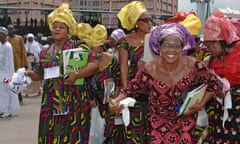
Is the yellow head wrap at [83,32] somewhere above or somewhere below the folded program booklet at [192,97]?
above

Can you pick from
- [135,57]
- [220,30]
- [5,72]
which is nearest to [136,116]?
[135,57]

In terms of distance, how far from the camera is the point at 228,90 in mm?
3881

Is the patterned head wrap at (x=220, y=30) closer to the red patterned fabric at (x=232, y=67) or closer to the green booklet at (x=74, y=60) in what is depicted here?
the red patterned fabric at (x=232, y=67)

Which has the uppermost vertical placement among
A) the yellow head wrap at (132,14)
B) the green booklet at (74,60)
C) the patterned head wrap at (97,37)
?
the yellow head wrap at (132,14)

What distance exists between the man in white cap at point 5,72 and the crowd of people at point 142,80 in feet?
10.2

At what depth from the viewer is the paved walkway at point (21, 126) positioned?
301 inches

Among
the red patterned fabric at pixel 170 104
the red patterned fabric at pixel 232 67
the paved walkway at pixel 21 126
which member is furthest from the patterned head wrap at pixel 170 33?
the paved walkway at pixel 21 126

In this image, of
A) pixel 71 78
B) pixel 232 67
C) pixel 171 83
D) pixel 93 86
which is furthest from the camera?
pixel 93 86

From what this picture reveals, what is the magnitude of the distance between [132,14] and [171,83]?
145 centimetres

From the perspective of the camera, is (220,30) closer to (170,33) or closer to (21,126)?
(170,33)

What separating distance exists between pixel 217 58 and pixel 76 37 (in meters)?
2.03

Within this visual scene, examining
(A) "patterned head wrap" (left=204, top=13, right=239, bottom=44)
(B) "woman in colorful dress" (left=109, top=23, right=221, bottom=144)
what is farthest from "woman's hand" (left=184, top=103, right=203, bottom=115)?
(A) "patterned head wrap" (left=204, top=13, right=239, bottom=44)

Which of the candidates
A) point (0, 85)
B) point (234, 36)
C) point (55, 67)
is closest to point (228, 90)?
point (234, 36)

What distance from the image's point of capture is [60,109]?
4922mm
